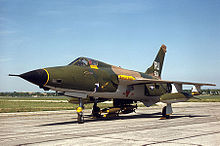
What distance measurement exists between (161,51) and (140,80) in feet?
25.0

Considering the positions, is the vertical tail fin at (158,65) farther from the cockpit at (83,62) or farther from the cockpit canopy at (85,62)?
the cockpit at (83,62)

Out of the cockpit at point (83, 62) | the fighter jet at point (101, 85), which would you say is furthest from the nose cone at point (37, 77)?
the cockpit at point (83, 62)

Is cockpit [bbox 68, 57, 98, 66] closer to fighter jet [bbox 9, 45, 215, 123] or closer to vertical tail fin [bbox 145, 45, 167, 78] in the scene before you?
fighter jet [bbox 9, 45, 215, 123]

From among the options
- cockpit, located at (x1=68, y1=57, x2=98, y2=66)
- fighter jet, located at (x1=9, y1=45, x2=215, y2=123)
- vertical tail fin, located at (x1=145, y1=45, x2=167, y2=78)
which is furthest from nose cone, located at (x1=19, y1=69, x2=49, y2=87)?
vertical tail fin, located at (x1=145, y1=45, x2=167, y2=78)

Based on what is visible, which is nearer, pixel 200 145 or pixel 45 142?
pixel 200 145

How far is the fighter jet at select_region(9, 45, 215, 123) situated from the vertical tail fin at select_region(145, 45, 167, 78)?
9.12ft

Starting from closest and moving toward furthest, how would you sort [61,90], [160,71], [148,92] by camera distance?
[61,90] → [148,92] → [160,71]

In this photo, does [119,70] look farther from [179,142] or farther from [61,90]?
[179,142]

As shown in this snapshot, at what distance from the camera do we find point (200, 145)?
8500 millimetres

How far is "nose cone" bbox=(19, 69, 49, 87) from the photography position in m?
13.2

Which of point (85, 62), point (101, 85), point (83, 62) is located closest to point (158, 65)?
point (101, 85)

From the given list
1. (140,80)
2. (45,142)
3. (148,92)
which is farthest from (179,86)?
(45,142)

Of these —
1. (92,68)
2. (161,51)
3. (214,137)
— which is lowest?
(214,137)

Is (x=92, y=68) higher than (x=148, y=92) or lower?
higher
